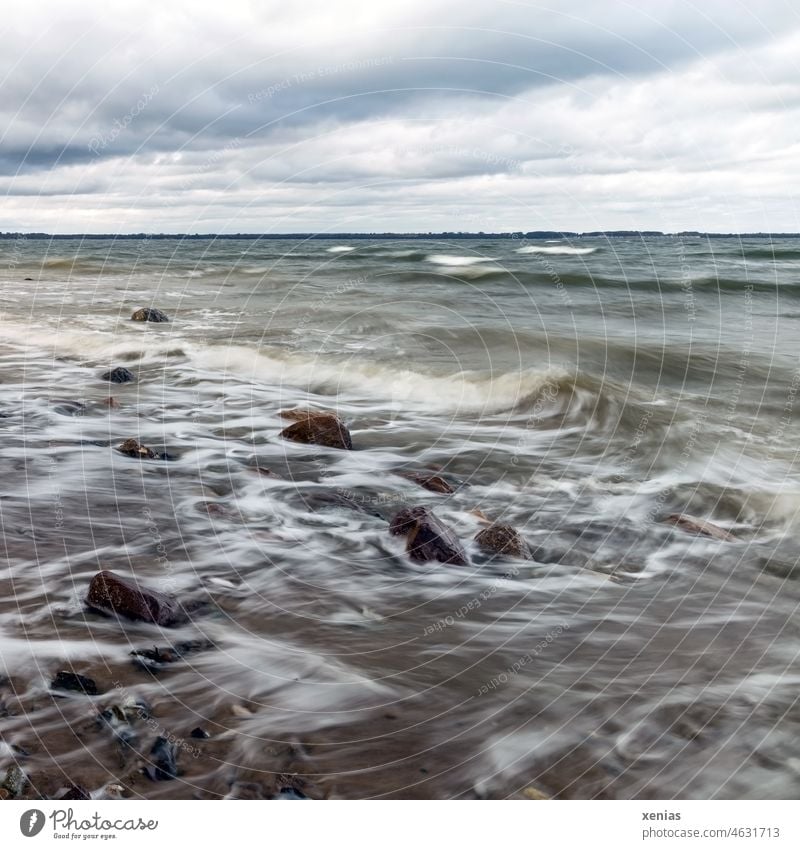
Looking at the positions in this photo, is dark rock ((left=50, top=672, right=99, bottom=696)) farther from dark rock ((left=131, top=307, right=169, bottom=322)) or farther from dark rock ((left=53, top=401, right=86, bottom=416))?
dark rock ((left=131, top=307, right=169, bottom=322))

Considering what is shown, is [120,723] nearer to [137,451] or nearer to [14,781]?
[14,781]

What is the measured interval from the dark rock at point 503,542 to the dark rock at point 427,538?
28 cm

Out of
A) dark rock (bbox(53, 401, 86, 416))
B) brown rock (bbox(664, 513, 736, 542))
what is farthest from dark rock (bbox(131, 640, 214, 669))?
dark rock (bbox(53, 401, 86, 416))

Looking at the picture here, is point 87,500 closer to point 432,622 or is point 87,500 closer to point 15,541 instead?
point 15,541

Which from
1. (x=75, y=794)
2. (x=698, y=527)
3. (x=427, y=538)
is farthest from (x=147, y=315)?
(x=75, y=794)

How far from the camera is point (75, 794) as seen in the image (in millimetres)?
3168

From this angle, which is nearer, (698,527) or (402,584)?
(402,584)

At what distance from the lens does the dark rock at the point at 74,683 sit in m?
3.89

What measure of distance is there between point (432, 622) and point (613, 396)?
9.17 metres

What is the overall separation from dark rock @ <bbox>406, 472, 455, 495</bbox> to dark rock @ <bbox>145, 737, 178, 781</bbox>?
4.77 meters

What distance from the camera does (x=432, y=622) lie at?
5184 millimetres

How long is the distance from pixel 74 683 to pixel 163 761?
2.71 ft

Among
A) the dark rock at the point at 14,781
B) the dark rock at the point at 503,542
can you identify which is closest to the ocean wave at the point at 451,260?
the dark rock at the point at 503,542

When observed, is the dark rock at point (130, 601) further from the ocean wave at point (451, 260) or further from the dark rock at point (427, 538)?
the ocean wave at point (451, 260)
